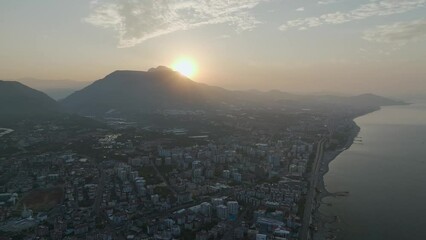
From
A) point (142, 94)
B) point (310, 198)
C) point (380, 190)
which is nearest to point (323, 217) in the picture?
point (310, 198)

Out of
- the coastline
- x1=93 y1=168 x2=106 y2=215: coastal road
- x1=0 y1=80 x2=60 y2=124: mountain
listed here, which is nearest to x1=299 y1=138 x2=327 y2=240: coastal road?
Result: the coastline

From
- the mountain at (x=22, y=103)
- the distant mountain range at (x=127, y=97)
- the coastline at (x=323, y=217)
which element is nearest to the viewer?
the coastline at (x=323, y=217)

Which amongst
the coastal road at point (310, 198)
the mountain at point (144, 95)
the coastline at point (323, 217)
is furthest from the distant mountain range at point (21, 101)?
the coastline at point (323, 217)

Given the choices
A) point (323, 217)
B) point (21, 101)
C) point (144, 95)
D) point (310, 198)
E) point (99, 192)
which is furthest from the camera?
point (144, 95)

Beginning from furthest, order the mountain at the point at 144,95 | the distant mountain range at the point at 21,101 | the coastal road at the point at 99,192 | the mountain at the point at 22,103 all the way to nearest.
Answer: the mountain at the point at 144,95 < the distant mountain range at the point at 21,101 < the mountain at the point at 22,103 < the coastal road at the point at 99,192

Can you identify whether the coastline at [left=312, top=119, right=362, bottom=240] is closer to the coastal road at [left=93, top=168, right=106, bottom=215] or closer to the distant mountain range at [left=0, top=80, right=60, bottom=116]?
the coastal road at [left=93, top=168, right=106, bottom=215]

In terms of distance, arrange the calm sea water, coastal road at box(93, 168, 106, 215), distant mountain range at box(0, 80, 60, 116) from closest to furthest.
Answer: the calm sea water, coastal road at box(93, 168, 106, 215), distant mountain range at box(0, 80, 60, 116)

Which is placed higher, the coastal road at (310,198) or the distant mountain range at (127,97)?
the distant mountain range at (127,97)

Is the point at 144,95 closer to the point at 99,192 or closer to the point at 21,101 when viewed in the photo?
the point at 21,101

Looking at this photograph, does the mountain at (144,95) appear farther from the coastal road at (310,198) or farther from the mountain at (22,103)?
the coastal road at (310,198)
